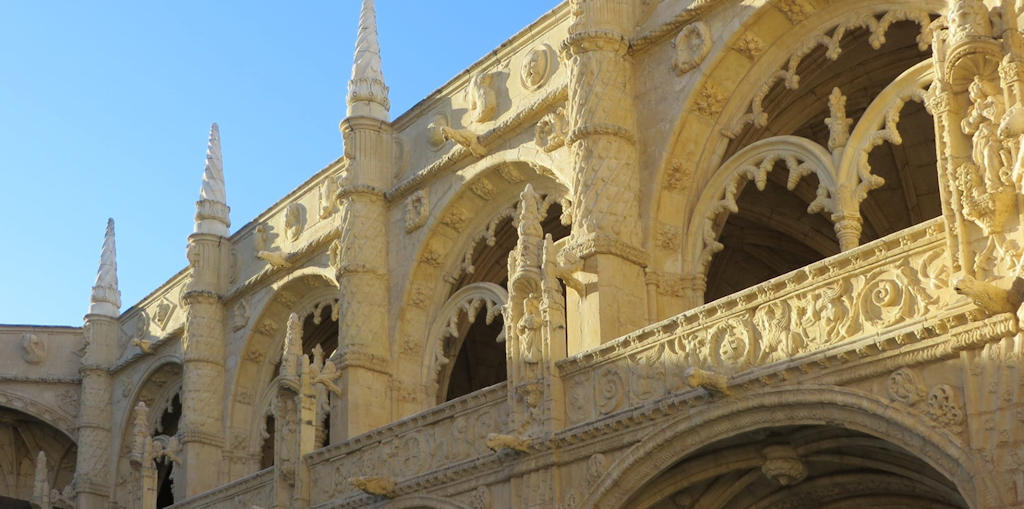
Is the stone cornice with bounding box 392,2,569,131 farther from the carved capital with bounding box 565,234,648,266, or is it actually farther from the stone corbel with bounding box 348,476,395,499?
the stone corbel with bounding box 348,476,395,499

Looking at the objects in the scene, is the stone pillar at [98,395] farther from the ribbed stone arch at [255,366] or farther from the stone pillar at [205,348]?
the ribbed stone arch at [255,366]

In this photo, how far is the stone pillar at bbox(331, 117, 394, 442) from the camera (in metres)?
21.6

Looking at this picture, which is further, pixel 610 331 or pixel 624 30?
pixel 624 30

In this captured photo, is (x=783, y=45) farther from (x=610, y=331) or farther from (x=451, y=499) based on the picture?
(x=451, y=499)

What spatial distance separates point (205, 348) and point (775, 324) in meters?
15.5

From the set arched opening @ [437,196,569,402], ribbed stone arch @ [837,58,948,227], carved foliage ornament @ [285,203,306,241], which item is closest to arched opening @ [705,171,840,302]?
arched opening @ [437,196,569,402]

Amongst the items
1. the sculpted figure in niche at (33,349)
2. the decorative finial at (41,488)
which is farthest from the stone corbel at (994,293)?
the sculpted figure in niche at (33,349)

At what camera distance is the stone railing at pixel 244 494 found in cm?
2111

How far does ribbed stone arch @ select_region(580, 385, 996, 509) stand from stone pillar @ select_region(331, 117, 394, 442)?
7179 millimetres

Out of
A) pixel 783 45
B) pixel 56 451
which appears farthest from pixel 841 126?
pixel 56 451

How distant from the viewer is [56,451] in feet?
107

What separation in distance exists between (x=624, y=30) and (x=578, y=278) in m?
3.36

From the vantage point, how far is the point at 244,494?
21703mm

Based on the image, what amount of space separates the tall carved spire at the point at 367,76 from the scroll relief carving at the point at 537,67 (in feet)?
11.6
